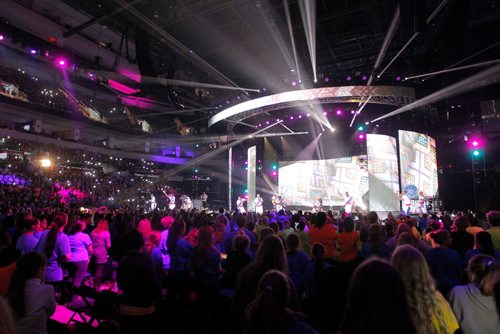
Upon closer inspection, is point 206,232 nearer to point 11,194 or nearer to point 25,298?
point 25,298

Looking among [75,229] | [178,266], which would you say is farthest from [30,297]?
[75,229]

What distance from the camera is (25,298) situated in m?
2.56

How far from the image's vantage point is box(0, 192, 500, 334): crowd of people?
1.67 meters

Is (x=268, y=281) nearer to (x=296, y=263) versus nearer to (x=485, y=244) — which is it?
(x=296, y=263)

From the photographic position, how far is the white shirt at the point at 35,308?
254 centimetres

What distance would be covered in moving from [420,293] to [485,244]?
9.03 feet

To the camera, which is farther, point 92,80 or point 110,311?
point 92,80

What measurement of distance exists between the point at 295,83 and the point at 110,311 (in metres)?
10.5

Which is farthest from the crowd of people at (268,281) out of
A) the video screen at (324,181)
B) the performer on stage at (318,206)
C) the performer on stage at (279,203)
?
the performer on stage at (279,203)

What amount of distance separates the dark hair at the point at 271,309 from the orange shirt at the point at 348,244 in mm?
3072

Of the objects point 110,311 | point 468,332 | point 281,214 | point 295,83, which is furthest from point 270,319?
point 295,83

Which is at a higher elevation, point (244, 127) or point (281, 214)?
point (244, 127)

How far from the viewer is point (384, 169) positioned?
1578 cm

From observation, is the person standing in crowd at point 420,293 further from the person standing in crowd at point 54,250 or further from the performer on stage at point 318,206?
the performer on stage at point 318,206
